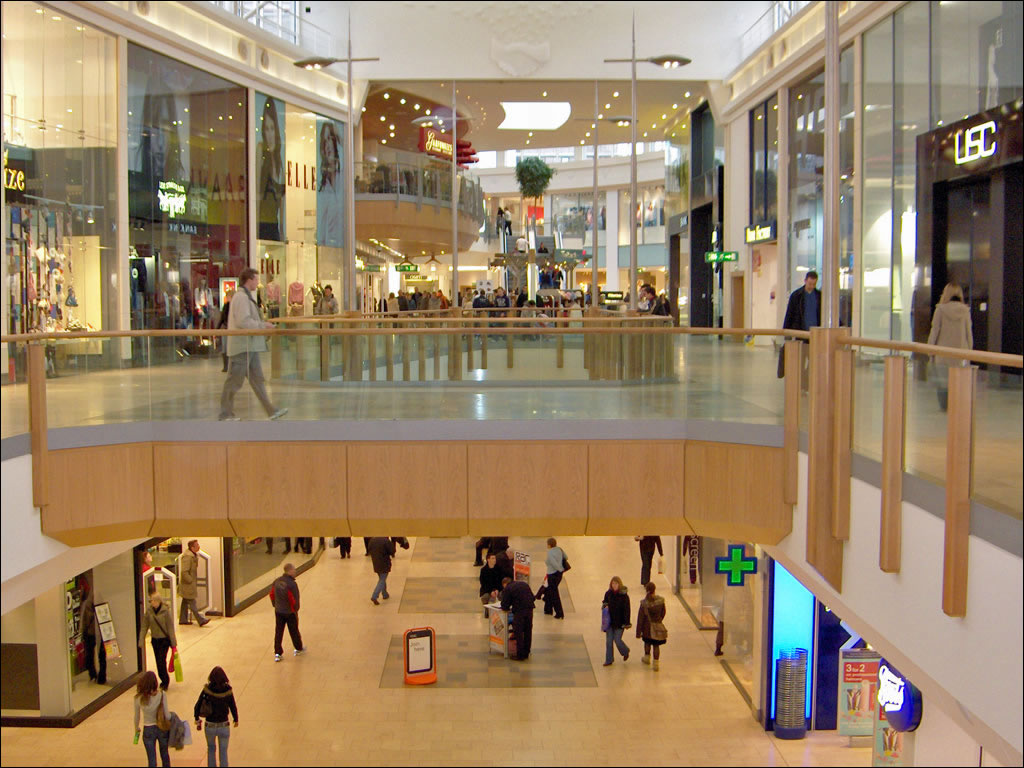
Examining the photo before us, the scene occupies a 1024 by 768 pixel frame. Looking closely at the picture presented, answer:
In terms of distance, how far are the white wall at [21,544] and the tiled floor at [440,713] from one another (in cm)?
142

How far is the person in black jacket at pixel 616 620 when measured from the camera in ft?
49.9

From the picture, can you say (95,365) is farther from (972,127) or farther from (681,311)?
(681,311)

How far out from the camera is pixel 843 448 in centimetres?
754

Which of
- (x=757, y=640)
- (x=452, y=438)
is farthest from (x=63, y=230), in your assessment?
(x=757, y=640)

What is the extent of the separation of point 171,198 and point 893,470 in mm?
19843

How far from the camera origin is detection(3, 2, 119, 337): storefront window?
18.0 meters

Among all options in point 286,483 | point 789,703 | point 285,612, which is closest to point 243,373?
point 286,483

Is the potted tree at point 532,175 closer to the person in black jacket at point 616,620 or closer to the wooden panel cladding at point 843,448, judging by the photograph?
the person in black jacket at point 616,620

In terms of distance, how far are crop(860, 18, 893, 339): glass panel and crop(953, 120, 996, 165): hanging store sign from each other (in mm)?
3200

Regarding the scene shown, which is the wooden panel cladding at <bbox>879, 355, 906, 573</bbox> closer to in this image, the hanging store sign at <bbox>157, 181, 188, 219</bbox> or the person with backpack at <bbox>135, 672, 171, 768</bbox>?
the person with backpack at <bbox>135, 672, 171, 768</bbox>

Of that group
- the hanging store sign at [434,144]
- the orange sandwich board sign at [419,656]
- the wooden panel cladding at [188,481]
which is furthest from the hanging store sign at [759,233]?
the wooden panel cladding at [188,481]

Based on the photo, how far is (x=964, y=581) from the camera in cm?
540

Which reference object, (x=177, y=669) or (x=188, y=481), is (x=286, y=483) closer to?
(x=188, y=481)

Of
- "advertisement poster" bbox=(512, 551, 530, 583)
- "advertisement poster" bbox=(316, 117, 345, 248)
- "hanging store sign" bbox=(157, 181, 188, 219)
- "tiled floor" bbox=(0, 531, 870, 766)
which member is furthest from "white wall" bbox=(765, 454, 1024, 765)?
"advertisement poster" bbox=(316, 117, 345, 248)
